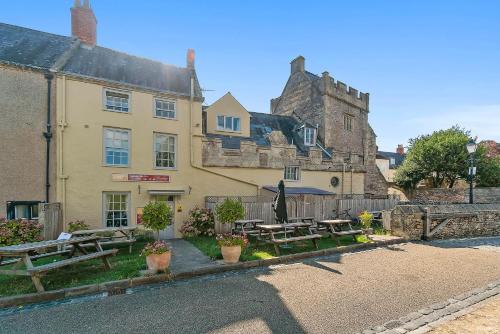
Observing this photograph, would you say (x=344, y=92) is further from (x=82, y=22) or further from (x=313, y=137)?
(x=82, y=22)

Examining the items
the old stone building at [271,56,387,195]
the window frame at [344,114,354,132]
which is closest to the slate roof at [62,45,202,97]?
the old stone building at [271,56,387,195]

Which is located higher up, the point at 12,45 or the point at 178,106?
the point at 12,45

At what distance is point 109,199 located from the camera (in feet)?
43.8

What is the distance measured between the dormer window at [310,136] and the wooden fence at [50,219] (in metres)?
17.5

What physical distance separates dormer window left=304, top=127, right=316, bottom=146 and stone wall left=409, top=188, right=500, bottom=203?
38.2 ft

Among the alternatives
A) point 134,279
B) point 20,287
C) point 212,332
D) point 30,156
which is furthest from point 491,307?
point 30,156

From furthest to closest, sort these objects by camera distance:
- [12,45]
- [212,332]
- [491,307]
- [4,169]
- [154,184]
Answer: [154,184]
[12,45]
[4,169]
[491,307]
[212,332]

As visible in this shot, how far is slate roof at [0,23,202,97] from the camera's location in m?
13.0

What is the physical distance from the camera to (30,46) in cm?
1368

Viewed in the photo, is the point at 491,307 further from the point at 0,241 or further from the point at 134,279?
the point at 0,241

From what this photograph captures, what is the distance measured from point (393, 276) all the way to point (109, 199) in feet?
40.7

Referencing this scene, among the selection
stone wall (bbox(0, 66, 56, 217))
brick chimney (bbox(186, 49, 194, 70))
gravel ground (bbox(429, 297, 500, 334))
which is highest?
brick chimney (bbox(186, 49, 194, 70))

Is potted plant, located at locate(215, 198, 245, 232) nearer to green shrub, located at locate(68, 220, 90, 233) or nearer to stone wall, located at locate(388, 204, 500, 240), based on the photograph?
green shrub, located at locate(68, 220, 90, 233)

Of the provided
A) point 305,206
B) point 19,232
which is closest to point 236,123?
point 305,206
